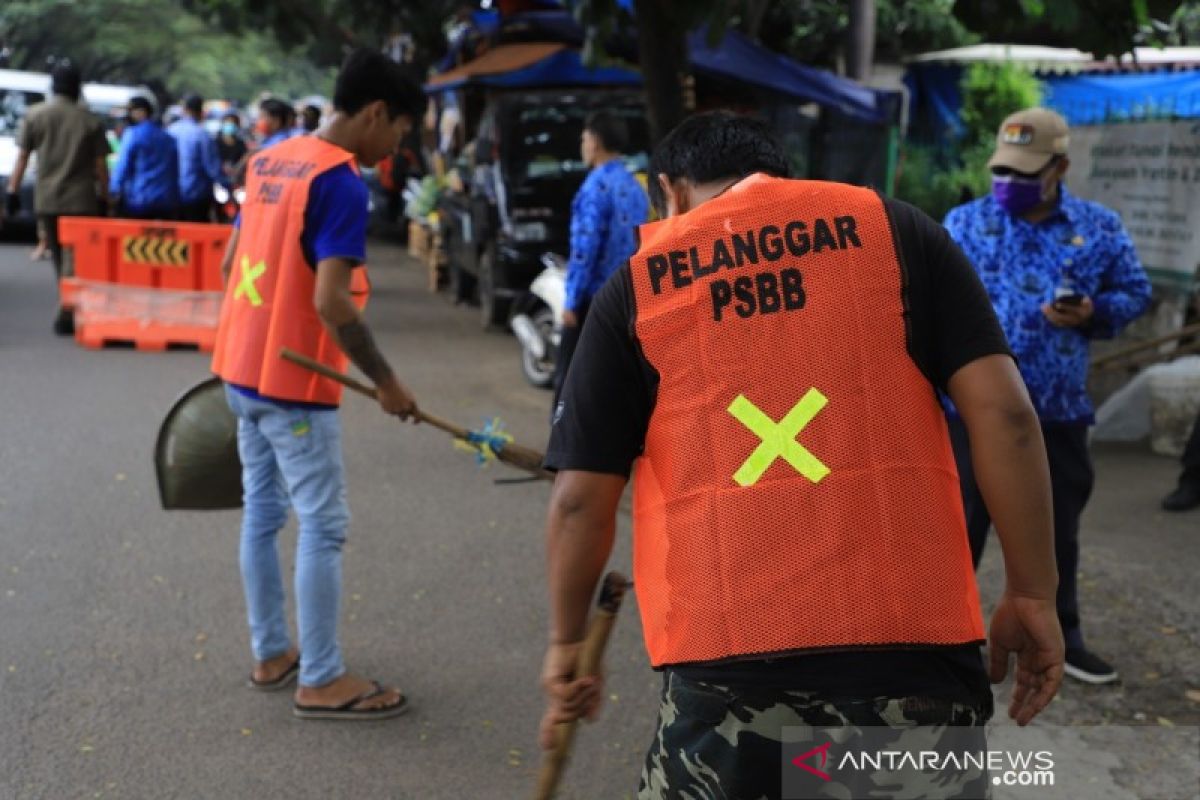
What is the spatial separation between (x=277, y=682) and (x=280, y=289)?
1.32m

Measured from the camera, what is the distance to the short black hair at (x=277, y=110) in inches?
505

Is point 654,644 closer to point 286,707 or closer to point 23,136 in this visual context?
point 286,707

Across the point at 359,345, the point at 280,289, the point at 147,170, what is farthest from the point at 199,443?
the point at 147,170

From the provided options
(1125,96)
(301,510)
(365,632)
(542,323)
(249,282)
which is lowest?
(365,632)

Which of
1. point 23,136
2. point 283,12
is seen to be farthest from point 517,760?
point 283,12

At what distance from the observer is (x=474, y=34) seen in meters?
17.9

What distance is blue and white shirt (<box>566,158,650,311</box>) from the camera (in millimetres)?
7188

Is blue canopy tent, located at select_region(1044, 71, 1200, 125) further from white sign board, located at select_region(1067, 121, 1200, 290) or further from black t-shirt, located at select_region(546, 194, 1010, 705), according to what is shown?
black t-shirt, located at select_region(546, 194, 1010, 705)

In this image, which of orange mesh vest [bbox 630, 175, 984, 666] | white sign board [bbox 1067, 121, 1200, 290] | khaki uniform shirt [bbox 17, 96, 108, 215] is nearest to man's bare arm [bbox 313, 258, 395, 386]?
orange mesh vest [bbox 630, 175, 984, 666]

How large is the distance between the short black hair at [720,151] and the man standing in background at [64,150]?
31.5ft

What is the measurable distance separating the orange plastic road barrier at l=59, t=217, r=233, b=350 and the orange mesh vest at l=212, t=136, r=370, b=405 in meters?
6.73

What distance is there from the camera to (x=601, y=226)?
283 inches

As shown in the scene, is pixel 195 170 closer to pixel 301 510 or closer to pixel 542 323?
Answer: pixel 542 323

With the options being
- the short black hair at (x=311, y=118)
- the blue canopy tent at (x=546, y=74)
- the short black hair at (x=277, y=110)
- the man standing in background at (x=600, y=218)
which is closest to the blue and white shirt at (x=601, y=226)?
the man standing in background at (x=600, y=218)
